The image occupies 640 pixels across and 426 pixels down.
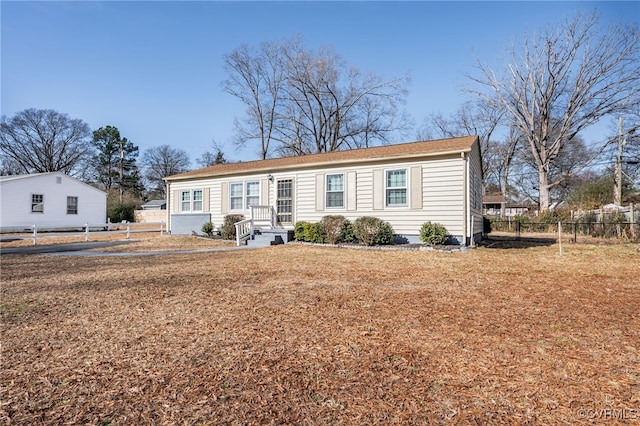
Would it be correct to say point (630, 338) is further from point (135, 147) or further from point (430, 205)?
point (135, 147)

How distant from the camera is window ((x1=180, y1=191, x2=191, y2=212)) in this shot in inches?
651

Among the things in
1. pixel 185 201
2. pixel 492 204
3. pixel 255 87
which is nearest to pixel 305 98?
pixel 255 87

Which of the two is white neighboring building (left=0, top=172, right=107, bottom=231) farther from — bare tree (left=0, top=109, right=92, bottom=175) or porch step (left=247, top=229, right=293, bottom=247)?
bare tree (left=0, top=109, right=92, bottom=175)

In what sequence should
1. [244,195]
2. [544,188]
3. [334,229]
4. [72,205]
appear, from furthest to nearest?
[544,188] < [72,205] < [244,195] < [334,229]

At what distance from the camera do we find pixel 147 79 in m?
13.6

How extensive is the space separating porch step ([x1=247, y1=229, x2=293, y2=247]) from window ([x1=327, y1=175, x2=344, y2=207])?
6.58ft

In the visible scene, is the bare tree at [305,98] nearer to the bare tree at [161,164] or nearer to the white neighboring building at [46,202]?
the white neighboring building at [46,202]

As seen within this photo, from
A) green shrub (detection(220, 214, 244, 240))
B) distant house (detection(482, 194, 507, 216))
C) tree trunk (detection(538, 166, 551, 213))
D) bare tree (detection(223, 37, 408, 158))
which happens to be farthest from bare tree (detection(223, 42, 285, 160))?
distant house (detection(482, 194, 507, 216))

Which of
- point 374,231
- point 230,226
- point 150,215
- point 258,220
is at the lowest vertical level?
point 374,231

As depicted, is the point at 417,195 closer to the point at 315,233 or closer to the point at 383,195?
the point at 383,195

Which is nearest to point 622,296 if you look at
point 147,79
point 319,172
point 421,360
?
point 421,360

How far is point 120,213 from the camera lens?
2927 centimetres

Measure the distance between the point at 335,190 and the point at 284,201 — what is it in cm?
237

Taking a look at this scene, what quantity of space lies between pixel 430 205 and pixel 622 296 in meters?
6.28
